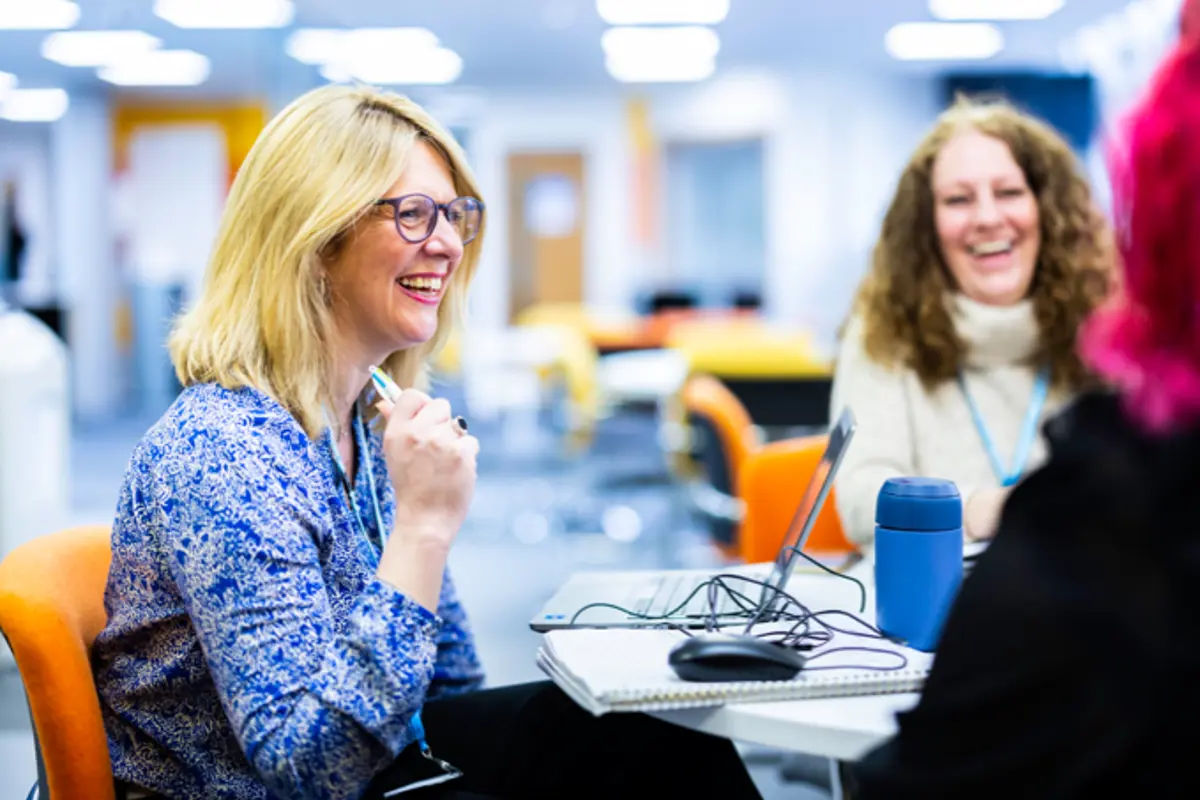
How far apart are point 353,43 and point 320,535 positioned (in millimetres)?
8401

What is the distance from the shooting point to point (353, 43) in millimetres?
8930

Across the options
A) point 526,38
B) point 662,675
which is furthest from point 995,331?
point 526,38

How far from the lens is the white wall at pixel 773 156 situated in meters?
11.4

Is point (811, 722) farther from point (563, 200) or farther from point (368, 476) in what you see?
point (563, 200)

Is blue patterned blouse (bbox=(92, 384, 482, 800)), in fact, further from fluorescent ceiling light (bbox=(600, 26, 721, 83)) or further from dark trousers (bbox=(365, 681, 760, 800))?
fluorescent ceiling light (bbox=(600, 26, 721, 83))

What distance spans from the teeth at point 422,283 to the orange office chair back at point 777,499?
86cm

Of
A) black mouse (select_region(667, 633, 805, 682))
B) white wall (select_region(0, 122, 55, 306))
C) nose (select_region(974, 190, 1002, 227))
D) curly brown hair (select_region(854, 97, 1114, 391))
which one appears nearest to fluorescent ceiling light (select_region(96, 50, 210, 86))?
white wall (select_region(0, 122, 55, 306))

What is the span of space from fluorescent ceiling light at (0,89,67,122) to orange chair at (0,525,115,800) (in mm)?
9311

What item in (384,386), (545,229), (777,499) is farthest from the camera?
(545,229)

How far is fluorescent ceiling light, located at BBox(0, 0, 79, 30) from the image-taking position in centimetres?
738

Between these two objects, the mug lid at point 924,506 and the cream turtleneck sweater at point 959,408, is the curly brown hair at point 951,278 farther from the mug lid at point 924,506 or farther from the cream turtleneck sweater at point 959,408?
the mug lid at point 924,506

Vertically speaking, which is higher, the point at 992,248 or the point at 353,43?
the point at 353,43

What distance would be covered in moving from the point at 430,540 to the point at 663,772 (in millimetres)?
463

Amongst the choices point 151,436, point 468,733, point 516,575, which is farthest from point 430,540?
point 516,575
